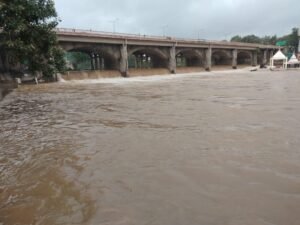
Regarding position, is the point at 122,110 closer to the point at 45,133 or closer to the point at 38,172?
the point at 45,133

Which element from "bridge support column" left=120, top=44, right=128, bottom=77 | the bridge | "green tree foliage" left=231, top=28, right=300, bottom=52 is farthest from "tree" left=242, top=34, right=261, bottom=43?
"bridge support column" left=120, top=44, right=128, bottom=77

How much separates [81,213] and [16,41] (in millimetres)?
Result: 14683

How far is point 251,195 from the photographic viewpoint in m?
4.13

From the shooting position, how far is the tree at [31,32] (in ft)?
50.9

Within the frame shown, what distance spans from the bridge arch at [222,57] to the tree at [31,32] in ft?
182

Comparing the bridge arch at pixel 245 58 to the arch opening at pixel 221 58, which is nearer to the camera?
the arch opening at pixel 221 58

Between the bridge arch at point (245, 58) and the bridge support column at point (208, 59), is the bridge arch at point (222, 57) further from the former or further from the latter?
the bridge arch at point (245, 58)

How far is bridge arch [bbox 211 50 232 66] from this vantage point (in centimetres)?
7086

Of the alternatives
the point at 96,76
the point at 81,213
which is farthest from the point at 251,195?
the point at 96,76

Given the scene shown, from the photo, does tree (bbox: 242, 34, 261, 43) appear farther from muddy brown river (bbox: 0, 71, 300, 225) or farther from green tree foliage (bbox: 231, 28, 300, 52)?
muddy brown river (bbox: 0, 71, 300, 225)

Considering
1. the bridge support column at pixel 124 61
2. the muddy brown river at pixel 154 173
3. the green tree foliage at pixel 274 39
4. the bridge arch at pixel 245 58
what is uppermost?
the green tree foliage at pixel 274 39

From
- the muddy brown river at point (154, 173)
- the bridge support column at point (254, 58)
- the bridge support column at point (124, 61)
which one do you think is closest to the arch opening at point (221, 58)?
the bridge support column at point (254, 58)

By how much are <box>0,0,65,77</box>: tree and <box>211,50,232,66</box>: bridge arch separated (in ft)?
182

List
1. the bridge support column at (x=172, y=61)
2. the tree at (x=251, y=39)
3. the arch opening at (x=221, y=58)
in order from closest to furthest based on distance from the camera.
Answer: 1. the bridge support column at (x=172, y=61)
2. the arch opening at (x=221, y=58)
3. the tree at (x=251, y=39)
